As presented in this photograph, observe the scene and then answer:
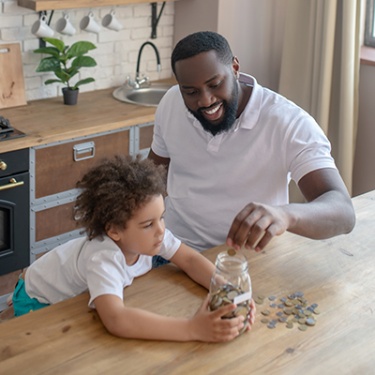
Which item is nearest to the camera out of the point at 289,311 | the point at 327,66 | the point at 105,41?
the point at 289,311

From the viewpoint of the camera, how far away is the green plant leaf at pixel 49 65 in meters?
3.76

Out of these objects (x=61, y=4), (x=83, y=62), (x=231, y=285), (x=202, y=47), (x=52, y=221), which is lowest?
(x=52, y=221)

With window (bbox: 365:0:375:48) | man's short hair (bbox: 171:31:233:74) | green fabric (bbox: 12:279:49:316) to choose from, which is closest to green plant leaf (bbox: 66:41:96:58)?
man's short hair (bbox: 171:31:233:74)

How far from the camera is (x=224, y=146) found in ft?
8.15

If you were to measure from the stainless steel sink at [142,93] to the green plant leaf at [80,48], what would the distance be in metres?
0.32

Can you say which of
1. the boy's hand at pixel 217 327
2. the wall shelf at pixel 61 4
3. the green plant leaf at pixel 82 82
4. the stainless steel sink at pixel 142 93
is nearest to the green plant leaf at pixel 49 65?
the green plant leaf at pixel 82 82

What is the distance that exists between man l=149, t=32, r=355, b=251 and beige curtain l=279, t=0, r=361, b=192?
1601 mm

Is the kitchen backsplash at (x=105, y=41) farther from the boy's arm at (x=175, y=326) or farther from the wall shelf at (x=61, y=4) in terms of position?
the boy's arm at (x=175, y=326)

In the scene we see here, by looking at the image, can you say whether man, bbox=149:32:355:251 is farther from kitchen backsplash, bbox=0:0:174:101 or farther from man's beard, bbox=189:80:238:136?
kitchen backsplash, bbox=0:0:174:101

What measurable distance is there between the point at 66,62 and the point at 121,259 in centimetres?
218

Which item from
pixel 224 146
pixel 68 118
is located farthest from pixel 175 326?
pixel 68 118

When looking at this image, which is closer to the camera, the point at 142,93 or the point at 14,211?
the point at 14,211

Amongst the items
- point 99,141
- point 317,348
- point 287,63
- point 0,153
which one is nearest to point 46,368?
point 317,348

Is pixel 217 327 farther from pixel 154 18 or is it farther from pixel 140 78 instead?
pixel 154 18
